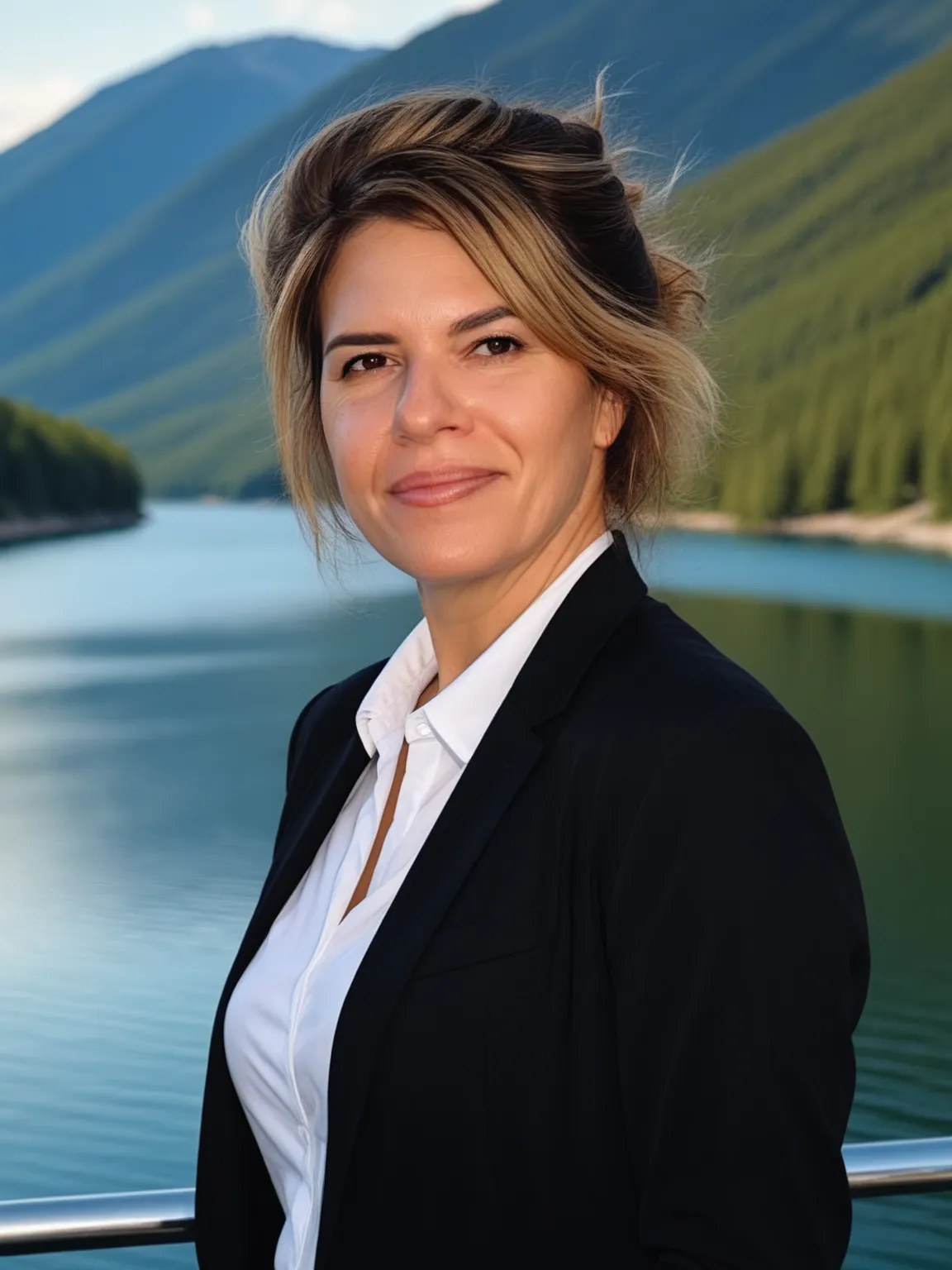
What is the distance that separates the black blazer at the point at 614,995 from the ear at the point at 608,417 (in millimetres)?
156

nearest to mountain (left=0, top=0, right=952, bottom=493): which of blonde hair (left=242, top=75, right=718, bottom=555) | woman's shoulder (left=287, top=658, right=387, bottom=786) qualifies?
woman's shoulder (left=287, top=658, right=387, bottom=786)

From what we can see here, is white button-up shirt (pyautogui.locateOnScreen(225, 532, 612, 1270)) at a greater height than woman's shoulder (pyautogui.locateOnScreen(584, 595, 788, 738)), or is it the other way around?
woman's shoulder (pyautogui.locateOnScreen(584, 595, 788, 738))

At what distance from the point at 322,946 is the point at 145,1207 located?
0.64 feet

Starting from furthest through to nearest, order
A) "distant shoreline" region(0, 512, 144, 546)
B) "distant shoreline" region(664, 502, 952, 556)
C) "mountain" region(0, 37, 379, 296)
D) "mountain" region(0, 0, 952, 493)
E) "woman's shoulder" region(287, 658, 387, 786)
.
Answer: "mountain" region(0, 37, 379, 296)
"mountain" region(0, 0, 952, 493)
"distant shoreline" region(0, 512, 144, 546)
"distant shoreline" region(664, 502, 952, 556)
"woman's shoulder" region(287, 658, 387, 786)

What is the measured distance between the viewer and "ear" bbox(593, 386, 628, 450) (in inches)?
45.4

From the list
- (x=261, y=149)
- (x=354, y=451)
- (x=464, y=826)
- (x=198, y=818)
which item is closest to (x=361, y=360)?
(x=354, y=451)

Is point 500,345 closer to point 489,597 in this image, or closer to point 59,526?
point 489,597

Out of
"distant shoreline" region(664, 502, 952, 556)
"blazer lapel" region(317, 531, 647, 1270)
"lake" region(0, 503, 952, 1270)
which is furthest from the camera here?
"distant shoreline" region(664, 502, 952, 556)

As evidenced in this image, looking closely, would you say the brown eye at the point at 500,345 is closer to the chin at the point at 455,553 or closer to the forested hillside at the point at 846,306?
the chin at the point at 455,553

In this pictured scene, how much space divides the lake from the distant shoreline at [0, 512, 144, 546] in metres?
17.8

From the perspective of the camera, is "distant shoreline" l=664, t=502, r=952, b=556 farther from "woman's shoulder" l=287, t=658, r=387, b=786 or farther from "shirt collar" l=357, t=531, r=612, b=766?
"shirt collar" l=357, t=531, r=612, b=766

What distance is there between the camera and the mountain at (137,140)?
146375 millimetres

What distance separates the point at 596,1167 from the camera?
0.91 metres

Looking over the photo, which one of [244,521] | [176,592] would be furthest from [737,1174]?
[244,521]
